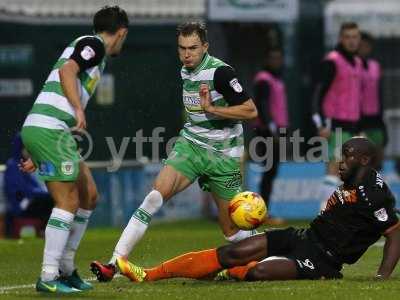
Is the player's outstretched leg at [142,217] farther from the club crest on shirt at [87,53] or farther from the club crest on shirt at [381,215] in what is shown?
the club crest on shirt at [381,215]

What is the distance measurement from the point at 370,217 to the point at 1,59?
11372mm

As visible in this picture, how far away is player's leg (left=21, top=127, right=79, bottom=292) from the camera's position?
1021cm

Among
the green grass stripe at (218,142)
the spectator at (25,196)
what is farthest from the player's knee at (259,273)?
the spectator at (25,196)

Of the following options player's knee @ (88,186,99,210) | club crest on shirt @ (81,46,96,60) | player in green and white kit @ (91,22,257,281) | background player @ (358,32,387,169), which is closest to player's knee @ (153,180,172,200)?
player in green and white kit @ (91,22,257,281)

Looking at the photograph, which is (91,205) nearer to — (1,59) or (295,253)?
(295,253)

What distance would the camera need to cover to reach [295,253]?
10.9 meters

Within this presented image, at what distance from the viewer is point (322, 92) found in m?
17.7

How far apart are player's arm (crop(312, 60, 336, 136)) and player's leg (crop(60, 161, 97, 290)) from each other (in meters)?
7.26

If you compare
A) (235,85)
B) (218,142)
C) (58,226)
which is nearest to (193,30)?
(235,85)

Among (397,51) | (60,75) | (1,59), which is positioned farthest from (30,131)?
(397,51)

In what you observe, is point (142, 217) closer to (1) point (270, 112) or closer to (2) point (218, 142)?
(2) point (218, 142)

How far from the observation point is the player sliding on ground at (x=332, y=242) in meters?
10.9

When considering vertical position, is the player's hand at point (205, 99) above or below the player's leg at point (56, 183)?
above

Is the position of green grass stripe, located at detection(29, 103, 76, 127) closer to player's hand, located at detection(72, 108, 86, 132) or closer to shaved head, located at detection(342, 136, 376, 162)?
player's hand, located at detection(72, 108, 86, 132)
